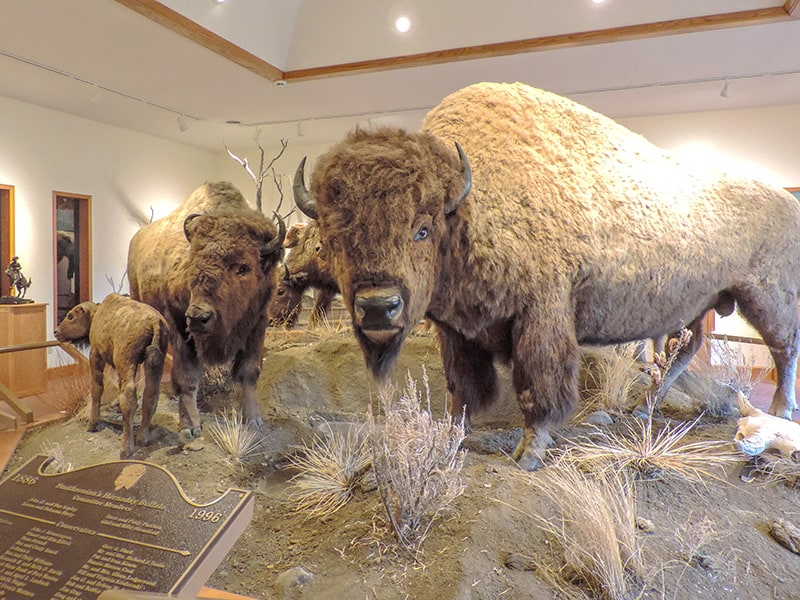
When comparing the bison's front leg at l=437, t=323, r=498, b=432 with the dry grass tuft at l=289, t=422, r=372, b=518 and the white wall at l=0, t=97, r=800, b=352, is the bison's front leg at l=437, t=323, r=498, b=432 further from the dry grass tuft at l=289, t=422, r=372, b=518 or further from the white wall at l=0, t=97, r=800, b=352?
the white wall at l=0, t=97, r=800, b=352

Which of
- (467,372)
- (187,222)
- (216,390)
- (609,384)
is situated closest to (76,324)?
(187,222)

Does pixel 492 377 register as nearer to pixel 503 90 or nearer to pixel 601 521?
pixel 601 521

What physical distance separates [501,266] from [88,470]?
185 cm

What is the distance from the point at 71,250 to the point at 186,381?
344 centimetres

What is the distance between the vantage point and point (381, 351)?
2549 mm

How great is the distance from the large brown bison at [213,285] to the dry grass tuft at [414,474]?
132cm

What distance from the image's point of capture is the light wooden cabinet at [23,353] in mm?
4297

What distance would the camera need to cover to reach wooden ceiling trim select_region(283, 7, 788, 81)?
12.7 feet

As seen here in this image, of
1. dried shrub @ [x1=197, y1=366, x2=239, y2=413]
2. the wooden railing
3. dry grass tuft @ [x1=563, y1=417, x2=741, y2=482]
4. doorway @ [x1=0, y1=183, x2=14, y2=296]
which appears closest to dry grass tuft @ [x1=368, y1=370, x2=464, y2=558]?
dry grass tuft @ [x1=563, y1=417, x2=741, y2=482]

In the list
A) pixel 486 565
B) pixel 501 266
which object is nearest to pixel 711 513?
pixel 486 565

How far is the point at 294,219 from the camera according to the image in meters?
8.12

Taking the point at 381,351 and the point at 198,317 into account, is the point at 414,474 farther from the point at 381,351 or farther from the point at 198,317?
the point at 198,317

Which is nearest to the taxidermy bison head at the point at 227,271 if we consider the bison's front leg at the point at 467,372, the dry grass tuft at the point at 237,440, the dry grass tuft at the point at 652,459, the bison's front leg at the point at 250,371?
the bison's front leg at the point at 250,371

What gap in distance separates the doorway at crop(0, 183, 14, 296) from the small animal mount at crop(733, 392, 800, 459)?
19.1 feet
